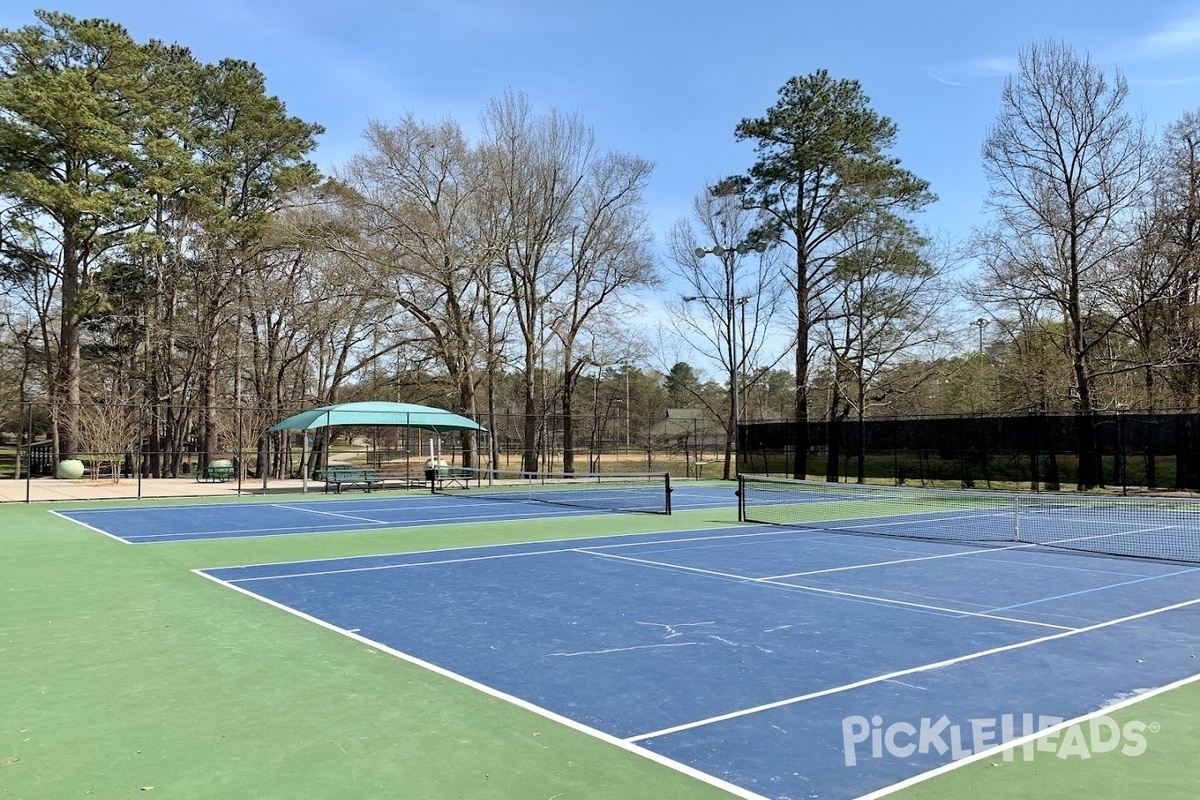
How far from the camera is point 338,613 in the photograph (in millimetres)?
7426

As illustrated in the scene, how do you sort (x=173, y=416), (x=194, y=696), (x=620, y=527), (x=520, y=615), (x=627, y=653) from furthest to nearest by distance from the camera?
(x=173, y=416) → (x=620, y=527) → (x=520, y=615) → (x=627, y=653) → (x=194, y=696)

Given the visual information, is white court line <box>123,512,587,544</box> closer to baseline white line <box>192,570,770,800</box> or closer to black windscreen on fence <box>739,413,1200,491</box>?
baseline white line <box>192,570,770,800</box>

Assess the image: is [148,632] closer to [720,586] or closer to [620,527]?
[720,586]

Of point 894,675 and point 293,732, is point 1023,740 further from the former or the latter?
point 293,732

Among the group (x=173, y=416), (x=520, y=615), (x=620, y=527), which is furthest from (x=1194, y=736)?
(x=173, y=416)

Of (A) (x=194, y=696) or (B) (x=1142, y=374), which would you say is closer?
(A) (x=194, y=696)

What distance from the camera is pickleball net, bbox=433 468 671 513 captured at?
20.2m

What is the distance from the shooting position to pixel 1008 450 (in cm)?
2498

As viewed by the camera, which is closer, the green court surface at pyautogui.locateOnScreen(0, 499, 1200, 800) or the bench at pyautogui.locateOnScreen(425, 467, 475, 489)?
the green court surface at pyautogui.locateOnScreen(0, 499, 1200, 800)

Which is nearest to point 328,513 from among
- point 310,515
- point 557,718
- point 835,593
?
point 310,515

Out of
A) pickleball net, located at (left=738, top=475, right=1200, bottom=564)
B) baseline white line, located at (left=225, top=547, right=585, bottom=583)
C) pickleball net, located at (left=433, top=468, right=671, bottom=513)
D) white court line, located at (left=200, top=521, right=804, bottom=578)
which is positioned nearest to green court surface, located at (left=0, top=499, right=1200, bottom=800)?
baseline white line, located at (left=225, top=547, right=585, bottom=583)

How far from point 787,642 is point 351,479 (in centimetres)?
2162

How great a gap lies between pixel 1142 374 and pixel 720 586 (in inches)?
1013

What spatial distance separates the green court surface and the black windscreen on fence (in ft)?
68.4
